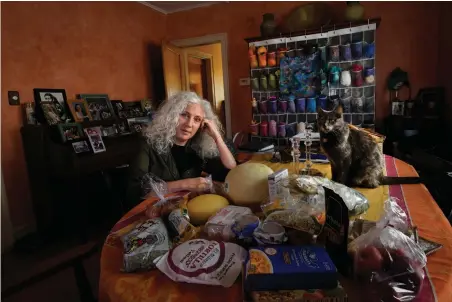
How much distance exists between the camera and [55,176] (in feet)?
8.35

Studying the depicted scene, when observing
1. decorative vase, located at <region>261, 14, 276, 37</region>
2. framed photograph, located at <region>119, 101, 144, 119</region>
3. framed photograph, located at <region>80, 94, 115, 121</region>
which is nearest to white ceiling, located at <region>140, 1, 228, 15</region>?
decorative vase, located at <region>261, 14, 276, 37</region>

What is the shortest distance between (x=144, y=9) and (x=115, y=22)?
0.67 meters

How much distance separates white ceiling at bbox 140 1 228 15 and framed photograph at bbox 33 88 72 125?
196cm

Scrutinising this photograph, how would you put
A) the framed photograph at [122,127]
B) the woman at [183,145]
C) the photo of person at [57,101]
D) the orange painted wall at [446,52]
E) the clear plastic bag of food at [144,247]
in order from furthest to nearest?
the framed photograph at [122,127], the orange painted wall at [446,52], the photo of person at [57,101], the woman at [183,145], the clear plastic bag of food at [144,247]

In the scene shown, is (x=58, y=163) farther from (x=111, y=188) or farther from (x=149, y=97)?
(x=149, y=97)

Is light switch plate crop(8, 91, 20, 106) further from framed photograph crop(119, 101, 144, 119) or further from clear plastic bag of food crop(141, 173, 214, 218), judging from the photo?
clear plastic bag of food crop(141, 173, 214, 218)

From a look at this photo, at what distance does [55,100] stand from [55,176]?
2.50ft

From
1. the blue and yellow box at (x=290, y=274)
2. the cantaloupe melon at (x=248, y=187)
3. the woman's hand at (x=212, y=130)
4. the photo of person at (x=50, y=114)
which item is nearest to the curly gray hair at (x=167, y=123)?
the woman's hand at (x=212, y=130)

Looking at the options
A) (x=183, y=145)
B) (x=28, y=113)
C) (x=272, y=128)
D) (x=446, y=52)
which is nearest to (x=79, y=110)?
(x=28, y=113)

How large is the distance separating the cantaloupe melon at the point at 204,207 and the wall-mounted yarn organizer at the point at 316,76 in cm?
275

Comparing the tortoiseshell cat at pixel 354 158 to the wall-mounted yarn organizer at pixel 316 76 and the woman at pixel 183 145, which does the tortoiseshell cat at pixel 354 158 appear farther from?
the wall-mounted yarn organizer at pixel 316 76

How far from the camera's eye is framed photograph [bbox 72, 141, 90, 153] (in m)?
2.56

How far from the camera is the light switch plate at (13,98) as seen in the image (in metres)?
2.46

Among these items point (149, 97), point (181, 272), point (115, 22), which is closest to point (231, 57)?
point (149, 97)
